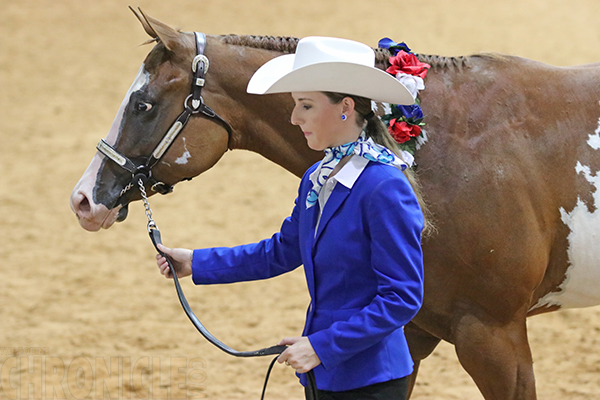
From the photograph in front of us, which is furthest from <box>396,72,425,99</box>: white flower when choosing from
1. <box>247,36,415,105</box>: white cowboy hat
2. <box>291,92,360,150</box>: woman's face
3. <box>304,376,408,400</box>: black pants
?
<box>304,376,408,400</box>: black pants

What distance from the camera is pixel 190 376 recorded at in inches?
164

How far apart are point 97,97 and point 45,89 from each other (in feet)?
2.97

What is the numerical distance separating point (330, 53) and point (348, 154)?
278 millimetres

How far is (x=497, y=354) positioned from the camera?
2500 mm

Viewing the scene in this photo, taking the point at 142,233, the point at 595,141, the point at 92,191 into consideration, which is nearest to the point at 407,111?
the point at 595,141

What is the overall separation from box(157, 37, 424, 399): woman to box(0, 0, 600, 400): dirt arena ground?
2305 mm

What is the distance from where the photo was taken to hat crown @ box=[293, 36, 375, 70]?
177 cm

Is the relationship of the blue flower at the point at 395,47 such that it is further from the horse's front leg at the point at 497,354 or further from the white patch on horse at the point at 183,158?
the horse's front leg at the point at 497,354

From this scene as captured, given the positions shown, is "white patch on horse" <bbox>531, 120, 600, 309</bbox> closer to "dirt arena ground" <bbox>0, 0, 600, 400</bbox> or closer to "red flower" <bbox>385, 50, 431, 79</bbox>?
Result: "red flower" <bbox>385, 50, 431, 79</bbox>

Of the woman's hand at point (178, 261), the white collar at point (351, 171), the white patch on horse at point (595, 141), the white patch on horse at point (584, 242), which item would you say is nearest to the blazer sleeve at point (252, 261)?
the woman's hand at point (178, 261)

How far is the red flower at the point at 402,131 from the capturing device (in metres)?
2.49

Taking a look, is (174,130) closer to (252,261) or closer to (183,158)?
(183,158)

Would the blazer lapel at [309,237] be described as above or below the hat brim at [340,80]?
below

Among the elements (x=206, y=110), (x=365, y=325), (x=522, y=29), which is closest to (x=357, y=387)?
(x=365, y=325)
